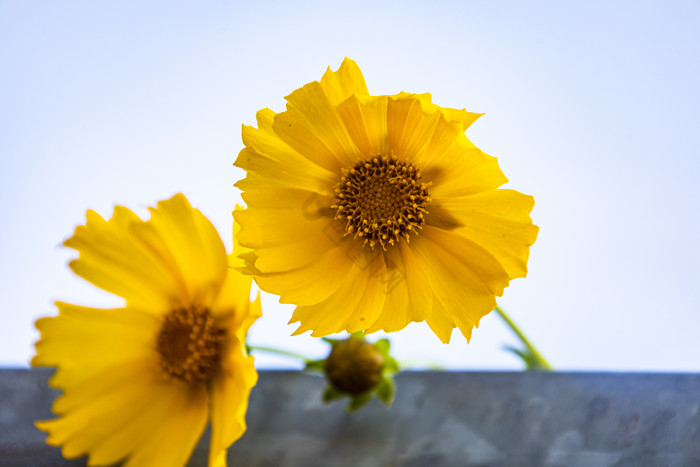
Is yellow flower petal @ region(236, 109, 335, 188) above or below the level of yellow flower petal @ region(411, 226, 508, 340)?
above

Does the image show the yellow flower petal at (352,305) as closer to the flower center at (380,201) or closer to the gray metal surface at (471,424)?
the flower center at (380,201)

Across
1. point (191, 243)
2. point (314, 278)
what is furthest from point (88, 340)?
point (314, 278)

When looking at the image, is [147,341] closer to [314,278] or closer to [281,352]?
[281,352]

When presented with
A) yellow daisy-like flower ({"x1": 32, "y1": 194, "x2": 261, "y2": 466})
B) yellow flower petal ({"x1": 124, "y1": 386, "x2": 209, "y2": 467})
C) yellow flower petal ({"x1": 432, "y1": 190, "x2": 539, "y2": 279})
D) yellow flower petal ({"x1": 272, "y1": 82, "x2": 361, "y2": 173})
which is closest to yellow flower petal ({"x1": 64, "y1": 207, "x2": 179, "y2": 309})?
yellow daisy-like flower ({"x1": 32, "y1": 194, "x2": 261, "y2": 466})

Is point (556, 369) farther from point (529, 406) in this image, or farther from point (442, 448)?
point (442, 448)

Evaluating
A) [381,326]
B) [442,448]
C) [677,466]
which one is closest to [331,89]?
[381,326]

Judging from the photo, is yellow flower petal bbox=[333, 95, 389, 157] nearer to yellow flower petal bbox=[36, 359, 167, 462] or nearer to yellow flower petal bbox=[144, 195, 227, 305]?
yellow flower petal bbox=[144, 195, 227, 305]

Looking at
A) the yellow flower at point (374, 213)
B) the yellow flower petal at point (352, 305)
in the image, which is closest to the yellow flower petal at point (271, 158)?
the yellow flower at point (374, 213)
